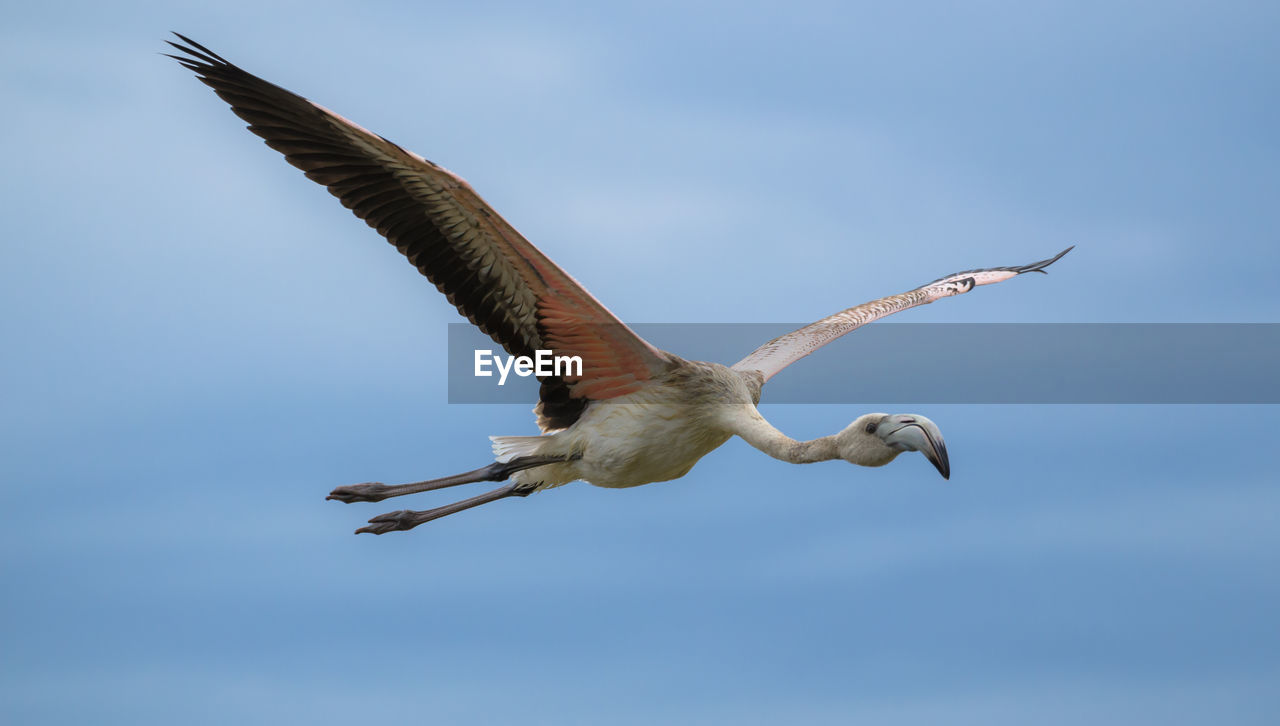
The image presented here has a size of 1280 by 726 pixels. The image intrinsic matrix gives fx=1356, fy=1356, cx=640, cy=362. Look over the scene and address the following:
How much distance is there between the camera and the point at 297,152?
12055 mm

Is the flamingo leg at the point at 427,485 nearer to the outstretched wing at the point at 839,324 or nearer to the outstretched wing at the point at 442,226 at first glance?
the outstretched wing at the point at 442,226

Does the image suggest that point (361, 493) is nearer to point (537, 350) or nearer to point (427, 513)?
point (427, 513)

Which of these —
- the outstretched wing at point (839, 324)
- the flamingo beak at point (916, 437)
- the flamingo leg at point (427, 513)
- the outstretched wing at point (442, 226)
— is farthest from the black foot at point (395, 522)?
the flamingo beak at point (916, 437)

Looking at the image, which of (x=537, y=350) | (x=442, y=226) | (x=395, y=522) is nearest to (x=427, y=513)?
(x=395, y=522)

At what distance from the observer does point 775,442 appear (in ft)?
41.1

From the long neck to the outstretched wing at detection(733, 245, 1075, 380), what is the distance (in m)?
1.74

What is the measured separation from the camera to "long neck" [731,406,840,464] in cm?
1209

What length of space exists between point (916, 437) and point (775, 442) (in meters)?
1.92

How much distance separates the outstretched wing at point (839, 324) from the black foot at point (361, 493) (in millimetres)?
4104

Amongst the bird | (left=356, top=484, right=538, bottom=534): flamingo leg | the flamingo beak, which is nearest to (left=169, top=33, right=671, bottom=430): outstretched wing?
the bird

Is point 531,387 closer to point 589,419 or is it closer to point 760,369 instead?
point 589,419

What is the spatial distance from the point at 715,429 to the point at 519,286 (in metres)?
2.35

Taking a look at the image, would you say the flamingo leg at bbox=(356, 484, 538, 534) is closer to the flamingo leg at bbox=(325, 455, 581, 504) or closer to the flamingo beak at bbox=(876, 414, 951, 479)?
the flamingo leg at bbox=(325, 455, 581, 504)

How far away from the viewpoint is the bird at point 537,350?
11719 millimetres
